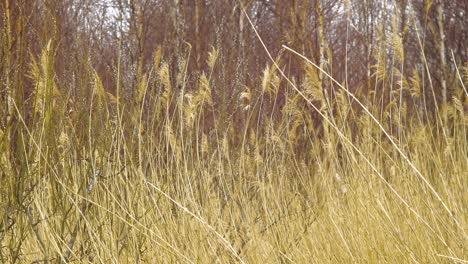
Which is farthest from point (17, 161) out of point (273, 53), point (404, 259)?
point (273, 53)

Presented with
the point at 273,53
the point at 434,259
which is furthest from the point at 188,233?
the point at 273,53

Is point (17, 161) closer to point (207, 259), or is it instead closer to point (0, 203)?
point (0, 203)

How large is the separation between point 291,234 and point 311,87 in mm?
611

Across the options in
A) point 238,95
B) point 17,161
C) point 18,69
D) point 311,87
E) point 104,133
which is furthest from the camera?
point 238,95

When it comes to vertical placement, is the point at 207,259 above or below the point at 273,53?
below

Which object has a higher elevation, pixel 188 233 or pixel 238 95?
pixel 238 95

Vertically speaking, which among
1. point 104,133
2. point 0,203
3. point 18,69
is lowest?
point 0,203

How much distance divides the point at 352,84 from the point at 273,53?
161cm

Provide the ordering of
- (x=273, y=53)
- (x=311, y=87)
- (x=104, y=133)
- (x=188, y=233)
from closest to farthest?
(x=104, y=133)
(x=311, y=87)
(x=188, y=233)
(x=273, y=53)

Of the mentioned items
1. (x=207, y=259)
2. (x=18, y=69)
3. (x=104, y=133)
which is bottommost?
(x=207, y=259)

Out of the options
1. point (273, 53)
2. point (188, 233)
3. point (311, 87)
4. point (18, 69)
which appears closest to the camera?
point (18, 69)

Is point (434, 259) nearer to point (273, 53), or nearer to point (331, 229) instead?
point (331, 229)

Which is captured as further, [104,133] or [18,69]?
[104,133]

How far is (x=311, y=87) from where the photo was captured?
2789mm
